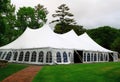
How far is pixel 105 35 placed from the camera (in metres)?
74.8

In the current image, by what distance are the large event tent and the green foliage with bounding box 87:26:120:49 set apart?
111 ft

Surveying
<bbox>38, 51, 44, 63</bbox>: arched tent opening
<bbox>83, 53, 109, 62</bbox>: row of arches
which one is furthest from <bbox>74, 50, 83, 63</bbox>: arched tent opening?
<bbox>38, 51, 44, 63</bbox>: arched tent opening

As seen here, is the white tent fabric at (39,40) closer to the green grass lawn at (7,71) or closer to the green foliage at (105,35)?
the green grass lawn at (7,71)

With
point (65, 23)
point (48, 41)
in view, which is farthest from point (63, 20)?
point (48, 41)

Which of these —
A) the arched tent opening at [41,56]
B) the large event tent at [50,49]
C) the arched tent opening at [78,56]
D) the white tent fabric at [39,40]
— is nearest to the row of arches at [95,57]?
the large event tent at [50,49]

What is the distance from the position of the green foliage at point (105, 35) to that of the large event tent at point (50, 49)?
1338 inches

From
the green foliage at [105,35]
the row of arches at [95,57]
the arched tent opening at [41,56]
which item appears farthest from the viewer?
the green foliage at [105,35]

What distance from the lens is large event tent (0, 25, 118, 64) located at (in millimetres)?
30219

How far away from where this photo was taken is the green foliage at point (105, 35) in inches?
2857

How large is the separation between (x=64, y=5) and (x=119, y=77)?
61.9m

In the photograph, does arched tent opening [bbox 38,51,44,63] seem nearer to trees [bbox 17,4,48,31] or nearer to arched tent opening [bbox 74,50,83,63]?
arched tent opening [bbox 74,50,83,63]

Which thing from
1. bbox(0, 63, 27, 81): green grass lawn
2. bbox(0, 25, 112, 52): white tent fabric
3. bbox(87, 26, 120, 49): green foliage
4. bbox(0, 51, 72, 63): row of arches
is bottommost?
bbox(0, 63, 27, 81): green grass lawn

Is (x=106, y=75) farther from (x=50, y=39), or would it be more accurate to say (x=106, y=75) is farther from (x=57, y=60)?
(x=50, y=39)

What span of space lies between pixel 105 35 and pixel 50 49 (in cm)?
4758
